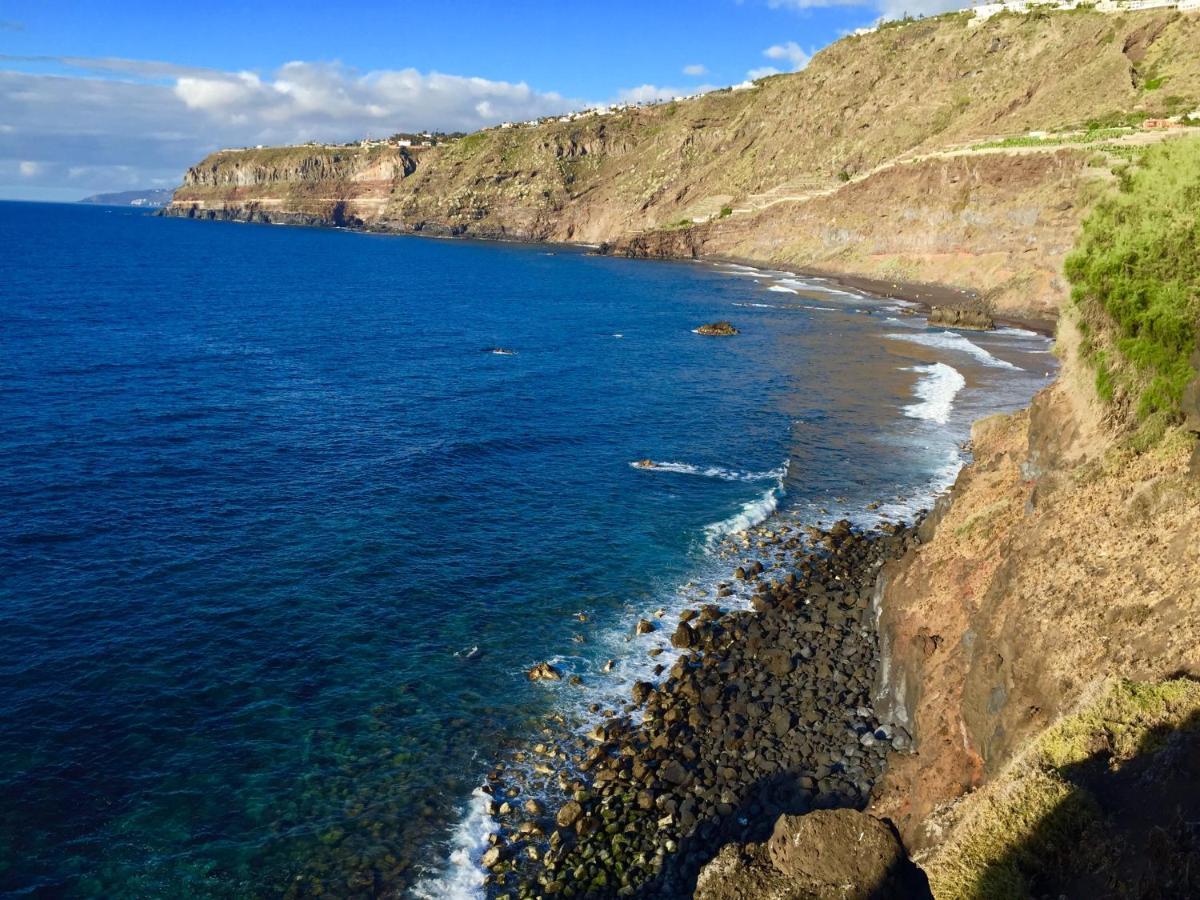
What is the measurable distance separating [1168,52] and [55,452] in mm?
137966

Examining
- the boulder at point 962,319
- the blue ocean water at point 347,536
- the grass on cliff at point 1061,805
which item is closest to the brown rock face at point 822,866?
the grass on cliff at point 1061,805

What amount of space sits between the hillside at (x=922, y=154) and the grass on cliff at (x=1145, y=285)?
54.5 m

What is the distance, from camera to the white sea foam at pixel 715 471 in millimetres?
43969

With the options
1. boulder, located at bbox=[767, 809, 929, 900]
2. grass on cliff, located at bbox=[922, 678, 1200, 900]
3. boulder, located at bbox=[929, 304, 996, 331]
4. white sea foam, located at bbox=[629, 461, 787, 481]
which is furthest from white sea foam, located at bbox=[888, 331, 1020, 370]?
boulder, located at bbox=[767, 809, 929, 900]

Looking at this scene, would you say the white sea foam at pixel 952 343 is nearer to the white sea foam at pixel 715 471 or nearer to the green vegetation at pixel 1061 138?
the white sea foam at pixel 715 471

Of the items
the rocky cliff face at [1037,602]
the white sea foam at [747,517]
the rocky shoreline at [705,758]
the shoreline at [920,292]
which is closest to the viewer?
the rocky cliff face at [1037,602]

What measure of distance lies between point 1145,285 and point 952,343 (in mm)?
59736

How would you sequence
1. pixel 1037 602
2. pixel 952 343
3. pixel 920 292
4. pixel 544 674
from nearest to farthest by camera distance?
pixel 1037 602
pixel 544 674
pixel 952 343
pixel 920 292

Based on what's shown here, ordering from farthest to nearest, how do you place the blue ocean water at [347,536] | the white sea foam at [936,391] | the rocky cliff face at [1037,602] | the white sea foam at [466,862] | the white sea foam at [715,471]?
the white sea foam at [936,391]
the white sea foam at [715,471]
the blue ocean water at [347,536]
the white sea foam at [466,862]
the rocky cliff face at [1037,602]

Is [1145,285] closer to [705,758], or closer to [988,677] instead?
[988,677]

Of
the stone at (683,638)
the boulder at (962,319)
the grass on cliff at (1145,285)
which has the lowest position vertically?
the stone at (683,638)

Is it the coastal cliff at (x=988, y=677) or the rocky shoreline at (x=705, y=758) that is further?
the rocky shoreline at (x=705, y=758)

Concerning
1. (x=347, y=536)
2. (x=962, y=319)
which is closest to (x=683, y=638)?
(x=347, y=536)

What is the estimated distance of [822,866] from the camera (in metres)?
11.8
